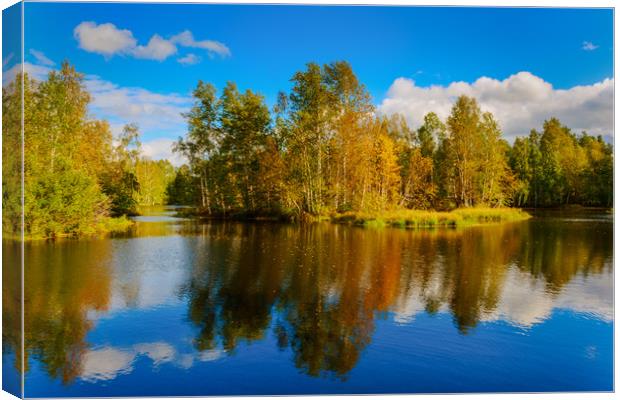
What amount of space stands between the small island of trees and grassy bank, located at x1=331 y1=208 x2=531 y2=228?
0.05 metres

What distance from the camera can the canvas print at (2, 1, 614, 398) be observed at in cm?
547

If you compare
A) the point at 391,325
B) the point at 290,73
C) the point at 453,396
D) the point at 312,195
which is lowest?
the point at 453,396

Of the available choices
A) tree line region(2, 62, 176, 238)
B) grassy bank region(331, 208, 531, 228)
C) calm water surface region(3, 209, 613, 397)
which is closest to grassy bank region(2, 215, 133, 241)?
tree line region(2, 62, 176, 238)

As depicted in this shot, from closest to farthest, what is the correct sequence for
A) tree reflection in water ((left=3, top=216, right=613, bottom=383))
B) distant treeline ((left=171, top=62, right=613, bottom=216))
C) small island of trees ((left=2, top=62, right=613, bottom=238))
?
tree reflection in water ((left=3, top=216, right=613, bottom=383)) → small island of trees ((left=2, top=62, right=613, bottom=238)) → distant treeline ((left=171, top=62, right=613, bottom=216))

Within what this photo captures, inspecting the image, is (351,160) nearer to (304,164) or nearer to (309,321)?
(304,164)

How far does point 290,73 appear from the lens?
Answer: 931cm

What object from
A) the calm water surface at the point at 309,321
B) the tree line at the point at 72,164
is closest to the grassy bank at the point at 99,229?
the tree line at the point at 72,164

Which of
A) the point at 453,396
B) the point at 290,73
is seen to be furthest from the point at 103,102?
the point at 453,396

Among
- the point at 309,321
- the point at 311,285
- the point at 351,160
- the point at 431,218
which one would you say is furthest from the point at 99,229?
the point at 431,218

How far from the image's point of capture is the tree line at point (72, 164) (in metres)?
11.2

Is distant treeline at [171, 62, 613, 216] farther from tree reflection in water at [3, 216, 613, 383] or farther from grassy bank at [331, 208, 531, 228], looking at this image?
tree reflection in water at [3, 216, 613, 383]

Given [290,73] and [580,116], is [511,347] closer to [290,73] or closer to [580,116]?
[580,116]

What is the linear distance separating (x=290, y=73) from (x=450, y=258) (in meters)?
5.09

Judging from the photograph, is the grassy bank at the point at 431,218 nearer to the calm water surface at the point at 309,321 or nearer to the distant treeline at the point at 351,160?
the distant treeline at the point at 351,160
